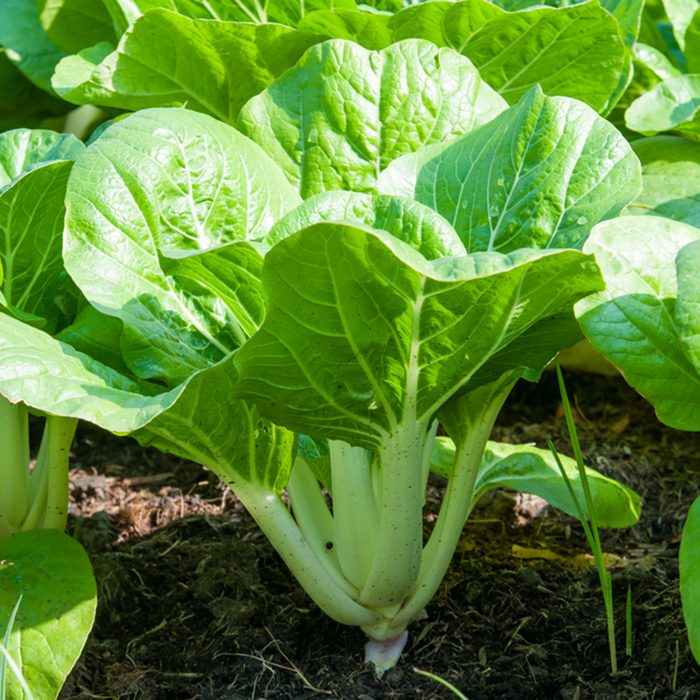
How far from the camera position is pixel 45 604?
5.42 feet

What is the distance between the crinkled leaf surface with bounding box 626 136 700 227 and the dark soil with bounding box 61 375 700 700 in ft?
2.08

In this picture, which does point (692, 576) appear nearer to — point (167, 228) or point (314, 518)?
point (314, 518)

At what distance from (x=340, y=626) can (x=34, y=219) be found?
0.89 metres

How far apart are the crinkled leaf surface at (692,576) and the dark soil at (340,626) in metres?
0.29

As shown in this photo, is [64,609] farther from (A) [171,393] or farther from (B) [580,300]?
(B) [580,300]

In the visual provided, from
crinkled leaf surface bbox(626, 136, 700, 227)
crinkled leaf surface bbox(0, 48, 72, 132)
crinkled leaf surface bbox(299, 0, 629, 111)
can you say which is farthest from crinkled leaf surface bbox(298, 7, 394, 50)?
crinkled leaf surface bbox(0, 48, 72, 132)

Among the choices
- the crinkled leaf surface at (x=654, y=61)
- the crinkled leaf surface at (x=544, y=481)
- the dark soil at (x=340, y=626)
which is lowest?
the dark soil at (x=340, y=626)

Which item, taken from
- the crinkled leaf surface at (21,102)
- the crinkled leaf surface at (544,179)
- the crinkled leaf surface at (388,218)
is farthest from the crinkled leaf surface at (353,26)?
the crinkled leaf surface at (21,102)

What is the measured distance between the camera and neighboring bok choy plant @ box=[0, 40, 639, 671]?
4.54 feet

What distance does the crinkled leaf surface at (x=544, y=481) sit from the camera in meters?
1.92

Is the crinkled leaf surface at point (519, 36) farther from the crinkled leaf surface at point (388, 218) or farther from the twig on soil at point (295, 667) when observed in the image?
the twig on soil at point (295, 667)

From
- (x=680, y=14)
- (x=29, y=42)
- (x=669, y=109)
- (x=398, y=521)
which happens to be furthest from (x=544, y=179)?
(x=29, y=42)

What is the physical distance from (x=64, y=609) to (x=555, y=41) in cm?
152

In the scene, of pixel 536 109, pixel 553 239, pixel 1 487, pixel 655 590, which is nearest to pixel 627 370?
pixel 553 239
